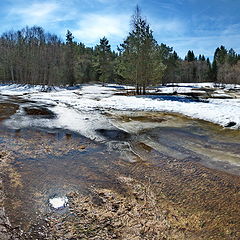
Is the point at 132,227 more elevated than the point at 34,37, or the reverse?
the point at 34,37

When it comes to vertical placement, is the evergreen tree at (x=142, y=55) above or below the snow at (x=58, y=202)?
above

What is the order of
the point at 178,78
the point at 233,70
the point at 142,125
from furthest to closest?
the point at 178,78
the point at 233,70
the point at 142,125

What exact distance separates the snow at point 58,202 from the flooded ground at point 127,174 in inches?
1.2

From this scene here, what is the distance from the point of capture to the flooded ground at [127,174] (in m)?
3.19

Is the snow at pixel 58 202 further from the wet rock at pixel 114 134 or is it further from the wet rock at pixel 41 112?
the wet rock at pixel 41 112

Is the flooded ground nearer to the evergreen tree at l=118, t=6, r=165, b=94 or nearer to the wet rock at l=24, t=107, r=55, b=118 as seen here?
the wet rock at l=24, t=107, r=55, b=118

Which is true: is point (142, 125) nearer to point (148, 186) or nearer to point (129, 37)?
point (148, 186)

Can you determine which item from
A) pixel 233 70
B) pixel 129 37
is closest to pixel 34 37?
pixel 129 37

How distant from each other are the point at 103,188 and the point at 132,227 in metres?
1.25

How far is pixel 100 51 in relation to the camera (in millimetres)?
48375

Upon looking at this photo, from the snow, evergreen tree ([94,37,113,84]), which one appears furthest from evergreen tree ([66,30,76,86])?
the snow

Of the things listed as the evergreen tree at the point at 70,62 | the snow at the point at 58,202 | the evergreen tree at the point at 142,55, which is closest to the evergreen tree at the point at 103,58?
the evergreen tree at the point at 70,62

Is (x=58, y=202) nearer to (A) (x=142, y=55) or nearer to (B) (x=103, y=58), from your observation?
(A) (x=142, y=55)

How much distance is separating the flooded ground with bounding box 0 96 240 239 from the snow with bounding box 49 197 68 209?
3cm
